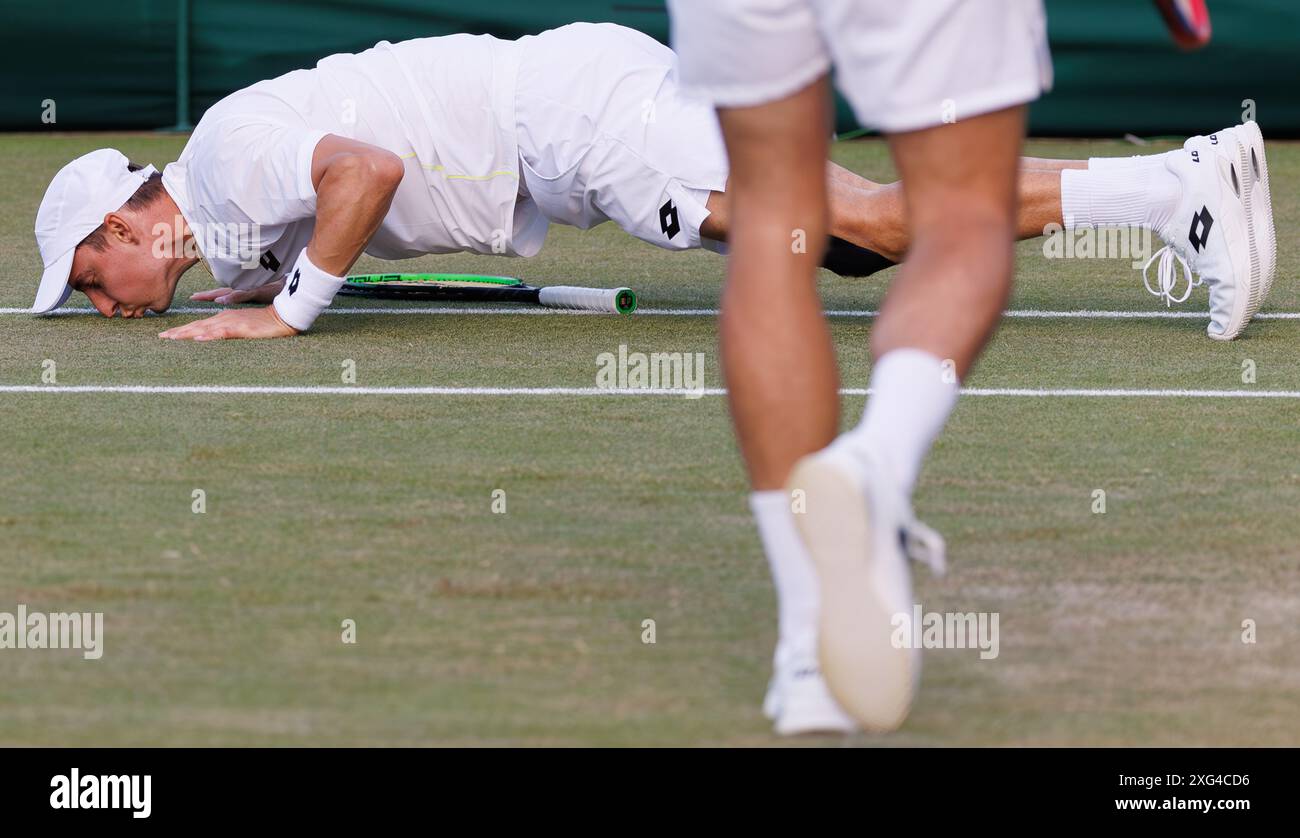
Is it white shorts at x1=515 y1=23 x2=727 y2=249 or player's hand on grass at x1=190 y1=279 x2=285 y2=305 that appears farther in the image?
player's hand on grass at x1=190 y1=279 x2=285 y2=305

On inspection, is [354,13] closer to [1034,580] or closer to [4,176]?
[4,176]

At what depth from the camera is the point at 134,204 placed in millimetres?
→ 5035

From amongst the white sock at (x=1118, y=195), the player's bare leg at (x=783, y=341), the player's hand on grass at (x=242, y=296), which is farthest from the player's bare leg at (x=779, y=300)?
the player's hand on grass at (x=242, y=296)

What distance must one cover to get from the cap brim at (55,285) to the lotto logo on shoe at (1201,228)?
283 cm

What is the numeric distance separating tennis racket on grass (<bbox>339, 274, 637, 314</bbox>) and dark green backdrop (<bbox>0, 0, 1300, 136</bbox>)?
4062mm

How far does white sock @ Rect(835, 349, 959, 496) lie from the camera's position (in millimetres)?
2100

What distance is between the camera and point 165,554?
2955 mm

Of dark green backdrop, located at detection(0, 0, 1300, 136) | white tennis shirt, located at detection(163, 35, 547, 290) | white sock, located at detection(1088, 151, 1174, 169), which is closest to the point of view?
white sock, located at detection(1088, 151, 1174, 169)

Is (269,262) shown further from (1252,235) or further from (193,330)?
(1252,235)

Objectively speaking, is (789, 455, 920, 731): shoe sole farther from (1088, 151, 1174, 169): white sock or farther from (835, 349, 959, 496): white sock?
(1088, 151, 1174, 169): white sock

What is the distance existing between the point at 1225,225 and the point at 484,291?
206cm

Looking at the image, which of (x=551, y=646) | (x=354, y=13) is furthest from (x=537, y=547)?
(x=354, y=13)

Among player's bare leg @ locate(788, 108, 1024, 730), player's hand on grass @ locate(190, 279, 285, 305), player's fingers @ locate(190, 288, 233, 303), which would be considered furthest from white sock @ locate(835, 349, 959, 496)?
player's fingers @ locate(190, 288, 233, 303)

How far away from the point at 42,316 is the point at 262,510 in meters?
2.28
